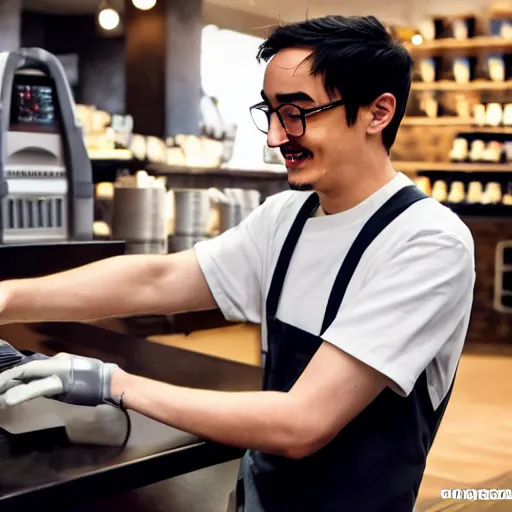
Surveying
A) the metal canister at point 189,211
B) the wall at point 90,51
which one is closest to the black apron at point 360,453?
the metal canister at point 189,211

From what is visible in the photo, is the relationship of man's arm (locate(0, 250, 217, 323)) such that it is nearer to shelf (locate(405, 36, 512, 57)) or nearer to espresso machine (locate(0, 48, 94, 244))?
espresso machine (locate(0, 48, 94, 244))

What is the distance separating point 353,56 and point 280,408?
18.9 inches

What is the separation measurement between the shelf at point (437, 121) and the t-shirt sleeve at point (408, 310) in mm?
5023

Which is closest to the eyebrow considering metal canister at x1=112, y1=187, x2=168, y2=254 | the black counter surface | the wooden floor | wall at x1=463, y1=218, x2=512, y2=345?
the black counter surface

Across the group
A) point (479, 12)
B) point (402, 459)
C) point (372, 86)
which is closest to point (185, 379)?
point (402, 459)

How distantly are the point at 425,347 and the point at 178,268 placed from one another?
0.50m

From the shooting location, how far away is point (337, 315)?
0.98m

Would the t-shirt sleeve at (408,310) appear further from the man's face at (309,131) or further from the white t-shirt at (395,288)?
the man's face at (309,131)

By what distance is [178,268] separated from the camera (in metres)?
1.30

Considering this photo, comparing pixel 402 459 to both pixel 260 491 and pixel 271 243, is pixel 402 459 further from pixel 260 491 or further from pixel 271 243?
pixel 271 243

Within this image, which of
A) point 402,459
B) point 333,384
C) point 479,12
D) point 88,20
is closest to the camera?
point 333,384

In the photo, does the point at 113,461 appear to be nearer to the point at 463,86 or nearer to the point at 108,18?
the point at 108,18

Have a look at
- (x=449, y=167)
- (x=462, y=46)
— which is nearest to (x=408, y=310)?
(x=449, y=167)

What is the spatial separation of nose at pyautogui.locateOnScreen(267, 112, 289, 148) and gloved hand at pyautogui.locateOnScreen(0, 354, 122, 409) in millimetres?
386
